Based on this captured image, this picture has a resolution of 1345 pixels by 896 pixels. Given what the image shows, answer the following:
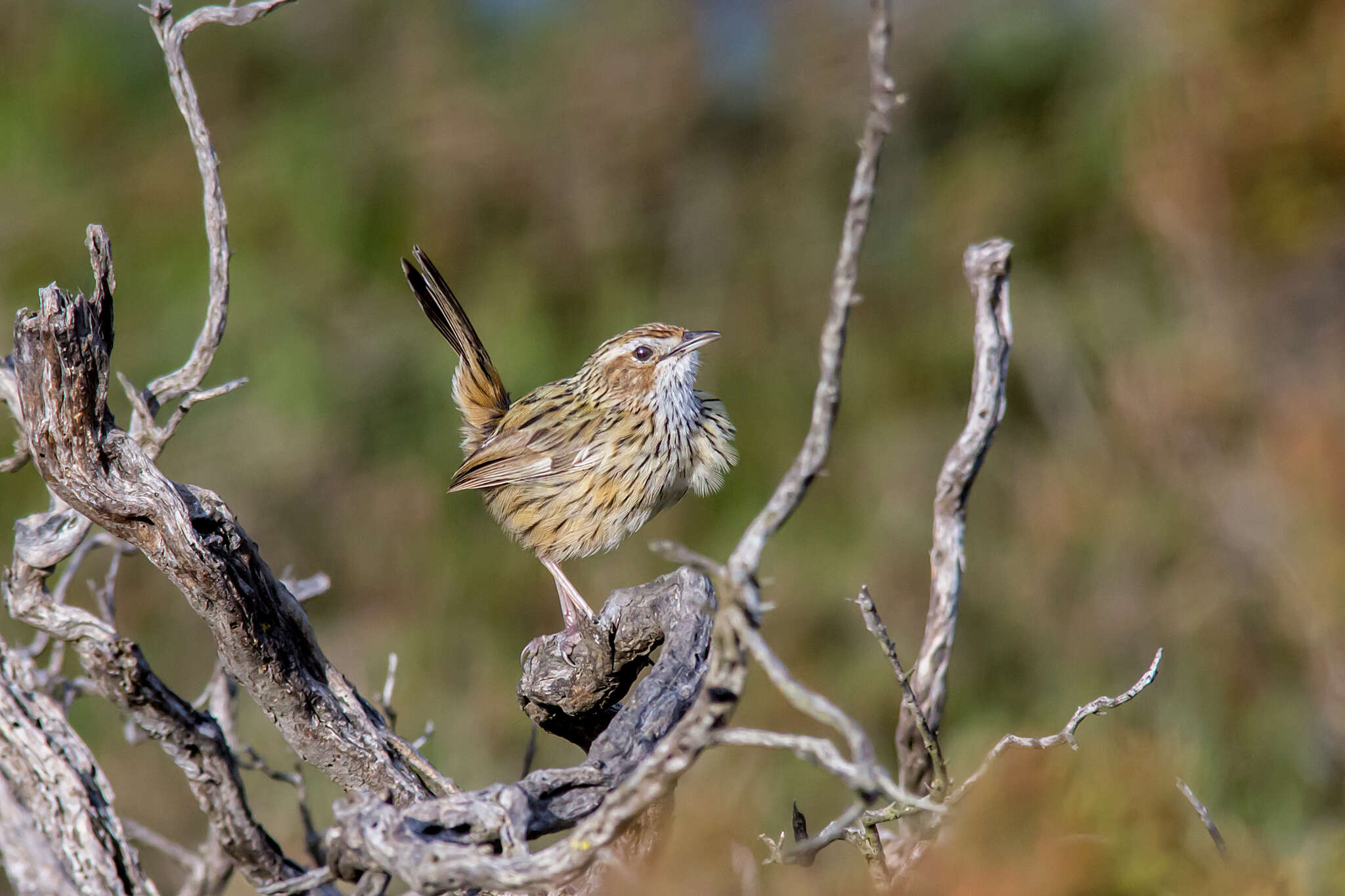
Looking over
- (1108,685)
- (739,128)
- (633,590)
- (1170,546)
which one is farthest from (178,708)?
(739,128)

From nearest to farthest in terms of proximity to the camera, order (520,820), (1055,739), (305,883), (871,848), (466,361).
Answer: (520,820), (305,883), (1055,739), (871,848), (466,361)

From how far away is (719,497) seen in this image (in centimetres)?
785

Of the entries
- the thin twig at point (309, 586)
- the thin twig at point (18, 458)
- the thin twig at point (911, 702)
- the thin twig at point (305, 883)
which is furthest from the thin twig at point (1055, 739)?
the thin twig at point (18, 458)

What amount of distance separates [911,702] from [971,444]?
1.69ft

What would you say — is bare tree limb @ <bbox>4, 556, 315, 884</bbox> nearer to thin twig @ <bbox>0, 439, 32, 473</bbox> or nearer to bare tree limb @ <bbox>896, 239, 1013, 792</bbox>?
thin twig @ <bbox>0, 439, 32, 473</bbox>

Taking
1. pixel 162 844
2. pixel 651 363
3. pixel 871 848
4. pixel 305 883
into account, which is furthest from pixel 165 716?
pixel 651 363

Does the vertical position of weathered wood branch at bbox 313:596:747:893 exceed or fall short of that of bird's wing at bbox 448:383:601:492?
it falls short

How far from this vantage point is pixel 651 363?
4.35 m

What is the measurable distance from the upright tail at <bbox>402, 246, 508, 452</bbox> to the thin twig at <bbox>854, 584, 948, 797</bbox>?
247cm

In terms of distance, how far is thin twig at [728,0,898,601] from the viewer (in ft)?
4.64

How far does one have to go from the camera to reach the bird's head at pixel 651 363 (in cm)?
430

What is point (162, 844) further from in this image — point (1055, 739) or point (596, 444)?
point (1055, 739)

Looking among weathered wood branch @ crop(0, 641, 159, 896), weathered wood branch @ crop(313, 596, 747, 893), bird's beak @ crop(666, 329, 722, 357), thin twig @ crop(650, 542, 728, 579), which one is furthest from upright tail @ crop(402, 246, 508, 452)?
thin twig @ crop(650, 542, 728, 579)

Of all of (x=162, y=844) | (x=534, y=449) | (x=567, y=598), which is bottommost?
(x=162, y=844)
